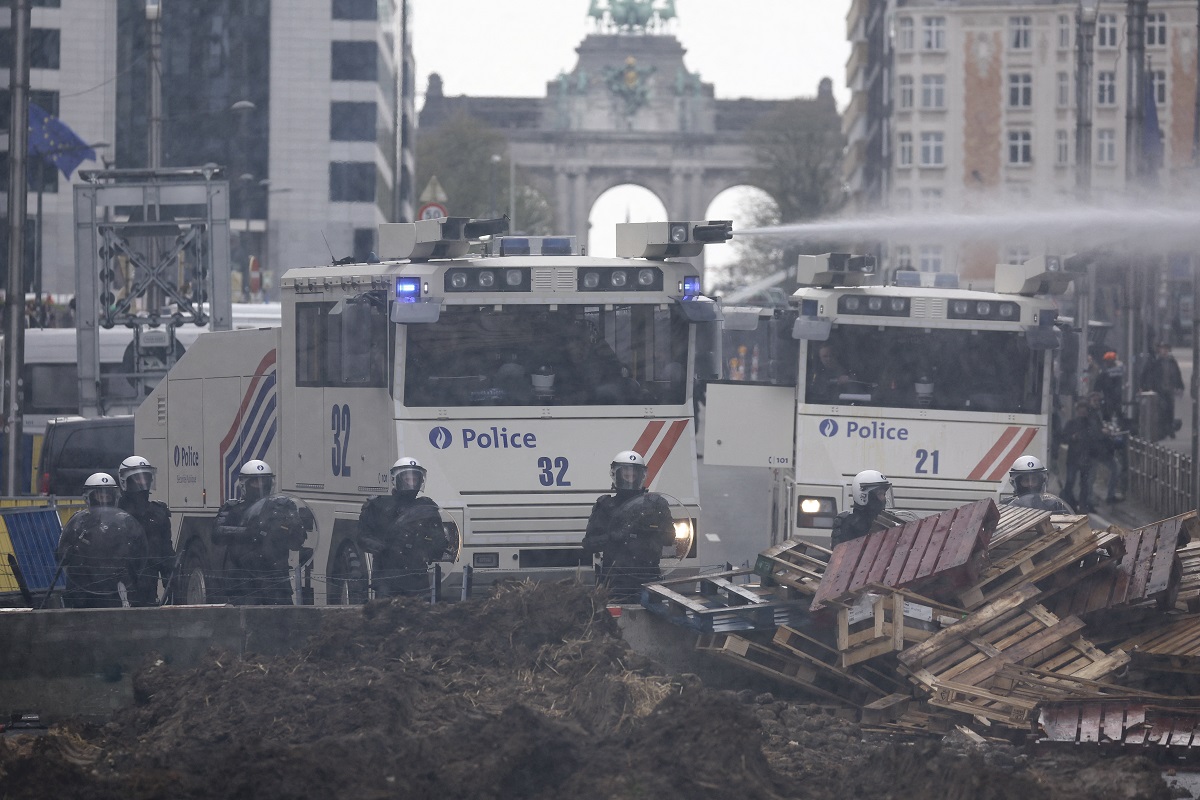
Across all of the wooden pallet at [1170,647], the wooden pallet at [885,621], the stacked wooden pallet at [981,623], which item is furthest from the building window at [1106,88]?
the wooden pallet at [885,621]

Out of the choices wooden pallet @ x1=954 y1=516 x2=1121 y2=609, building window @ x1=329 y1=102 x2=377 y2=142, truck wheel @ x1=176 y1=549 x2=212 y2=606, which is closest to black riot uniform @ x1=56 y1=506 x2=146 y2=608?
truck wheel @ x1=176 y1=549 x2=212 y2=606

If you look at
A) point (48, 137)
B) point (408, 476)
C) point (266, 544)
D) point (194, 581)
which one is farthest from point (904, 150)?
point (408, 476)

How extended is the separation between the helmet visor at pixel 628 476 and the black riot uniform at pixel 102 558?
3600 mm

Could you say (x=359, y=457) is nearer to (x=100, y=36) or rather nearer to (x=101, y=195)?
(x=101, y=195)

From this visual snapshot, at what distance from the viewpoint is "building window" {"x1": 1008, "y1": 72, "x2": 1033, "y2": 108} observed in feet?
290

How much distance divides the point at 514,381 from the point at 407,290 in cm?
107

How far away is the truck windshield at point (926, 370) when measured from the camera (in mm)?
15508

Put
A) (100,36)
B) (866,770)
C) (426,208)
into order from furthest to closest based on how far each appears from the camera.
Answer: (100,36)
(426,208)
(866,770)

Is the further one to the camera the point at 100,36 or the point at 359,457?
the point at 100,36

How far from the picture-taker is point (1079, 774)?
30.1 feet

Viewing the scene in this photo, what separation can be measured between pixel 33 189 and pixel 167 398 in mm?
53797

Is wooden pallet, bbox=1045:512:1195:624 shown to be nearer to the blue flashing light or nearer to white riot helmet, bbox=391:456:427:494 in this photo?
white riot helmet, bbox=391:456:427:494

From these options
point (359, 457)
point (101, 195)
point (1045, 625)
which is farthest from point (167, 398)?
point (1045, 625)

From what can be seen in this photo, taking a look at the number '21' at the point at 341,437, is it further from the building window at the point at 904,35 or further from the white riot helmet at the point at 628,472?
the building window at the point at 904,35
